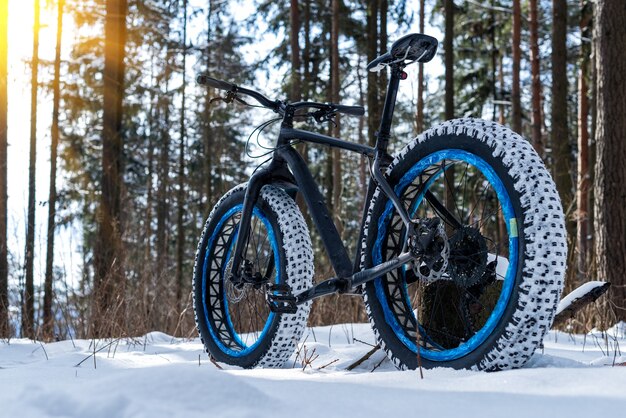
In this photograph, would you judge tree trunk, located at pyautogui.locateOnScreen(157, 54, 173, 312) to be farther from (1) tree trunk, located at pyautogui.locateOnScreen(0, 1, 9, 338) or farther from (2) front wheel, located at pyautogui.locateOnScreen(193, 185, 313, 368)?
(2) front wheel, located at pyautogui.locateOnScreen(193, 185, 313, 368)

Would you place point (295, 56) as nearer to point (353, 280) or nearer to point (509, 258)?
point (353, 280)

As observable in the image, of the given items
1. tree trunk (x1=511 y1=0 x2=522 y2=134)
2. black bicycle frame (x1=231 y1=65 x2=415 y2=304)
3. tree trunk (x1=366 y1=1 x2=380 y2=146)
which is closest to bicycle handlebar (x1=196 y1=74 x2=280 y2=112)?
black bicycle frame (x1=231 y1=65 x2=415 y2=304)

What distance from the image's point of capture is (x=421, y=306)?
2805 mm

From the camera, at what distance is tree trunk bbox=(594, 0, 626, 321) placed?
18.4ft

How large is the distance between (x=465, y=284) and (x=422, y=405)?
784mm

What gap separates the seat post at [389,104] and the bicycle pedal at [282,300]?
2.49ft

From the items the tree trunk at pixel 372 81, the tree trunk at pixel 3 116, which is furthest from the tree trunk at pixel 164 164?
the tree trunk at pixel 3 116

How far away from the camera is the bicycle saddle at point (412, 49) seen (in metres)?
2.37

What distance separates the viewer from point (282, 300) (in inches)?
108

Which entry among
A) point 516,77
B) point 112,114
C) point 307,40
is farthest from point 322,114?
point 307,40

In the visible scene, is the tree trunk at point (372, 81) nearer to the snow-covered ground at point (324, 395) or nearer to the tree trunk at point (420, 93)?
the tree trunk at point (420, 93)

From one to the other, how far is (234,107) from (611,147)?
11893 millimetres

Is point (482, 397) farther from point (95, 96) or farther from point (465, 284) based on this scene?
point (95, 96)

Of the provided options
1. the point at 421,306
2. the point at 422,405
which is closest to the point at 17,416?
the point at 422,405
